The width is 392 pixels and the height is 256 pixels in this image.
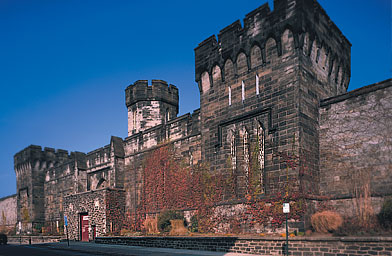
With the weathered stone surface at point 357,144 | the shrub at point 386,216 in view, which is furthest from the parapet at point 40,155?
the shrub at point 386,216

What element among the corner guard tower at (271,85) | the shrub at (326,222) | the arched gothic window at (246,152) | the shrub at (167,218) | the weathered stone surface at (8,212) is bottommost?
the weathered stone surface at (8,212)

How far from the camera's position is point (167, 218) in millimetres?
20859

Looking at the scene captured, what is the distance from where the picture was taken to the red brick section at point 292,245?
11023 millimetres

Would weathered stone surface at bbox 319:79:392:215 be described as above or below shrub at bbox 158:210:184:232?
above

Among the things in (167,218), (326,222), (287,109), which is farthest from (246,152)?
(167,218)

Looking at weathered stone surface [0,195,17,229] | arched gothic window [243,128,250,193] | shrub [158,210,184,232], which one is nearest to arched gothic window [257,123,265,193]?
arched gothic window [243,128,250,193]

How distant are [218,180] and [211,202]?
128 centimetres

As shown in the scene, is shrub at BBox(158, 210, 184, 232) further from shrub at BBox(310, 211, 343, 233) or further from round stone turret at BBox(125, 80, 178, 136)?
round stone turret at BBox(125, 80, 178, 136)

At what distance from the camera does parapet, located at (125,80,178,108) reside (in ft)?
99.2

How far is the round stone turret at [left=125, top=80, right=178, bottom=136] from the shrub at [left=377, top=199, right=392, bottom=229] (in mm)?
20626

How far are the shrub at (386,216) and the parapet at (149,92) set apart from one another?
21.1 meters

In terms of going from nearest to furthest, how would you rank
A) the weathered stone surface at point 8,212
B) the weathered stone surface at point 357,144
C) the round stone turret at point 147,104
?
the weathered stone surface at point 357,144
the round stone turret at point 147,104
the weathered stone surface at point 8,212

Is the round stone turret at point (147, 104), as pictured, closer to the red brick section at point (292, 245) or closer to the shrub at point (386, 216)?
the red brick section at point (292, 245)

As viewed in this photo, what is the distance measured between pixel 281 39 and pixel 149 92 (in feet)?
52.1
